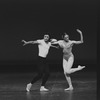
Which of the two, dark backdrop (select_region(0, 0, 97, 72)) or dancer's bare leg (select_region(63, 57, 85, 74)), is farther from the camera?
dark backdrop (select_region(0, 0, 97, 72))

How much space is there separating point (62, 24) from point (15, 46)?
257 centimetres

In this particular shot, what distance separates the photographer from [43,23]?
17938 mm

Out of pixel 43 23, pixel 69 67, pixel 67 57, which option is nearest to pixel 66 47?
pixel 67 57

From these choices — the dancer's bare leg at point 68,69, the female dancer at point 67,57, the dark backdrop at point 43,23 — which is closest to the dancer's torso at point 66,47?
the female dancer at point 67,57

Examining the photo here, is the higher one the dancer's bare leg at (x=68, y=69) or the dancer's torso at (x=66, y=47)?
the dancer's torso at (x=66, y=47)

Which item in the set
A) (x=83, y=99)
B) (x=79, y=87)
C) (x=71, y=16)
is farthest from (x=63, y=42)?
(x=71, y=16)

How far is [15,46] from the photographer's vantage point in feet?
59.9

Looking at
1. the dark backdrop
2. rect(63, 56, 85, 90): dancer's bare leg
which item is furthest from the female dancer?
the dark backdrop

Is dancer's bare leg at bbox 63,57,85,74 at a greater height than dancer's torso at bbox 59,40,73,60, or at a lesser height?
lesser

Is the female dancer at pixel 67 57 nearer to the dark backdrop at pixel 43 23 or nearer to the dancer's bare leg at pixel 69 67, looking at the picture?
the dancer's bare leg at pixel 69 67

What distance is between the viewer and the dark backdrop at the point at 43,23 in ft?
58.3

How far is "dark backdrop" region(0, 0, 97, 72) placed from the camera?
58.3ft

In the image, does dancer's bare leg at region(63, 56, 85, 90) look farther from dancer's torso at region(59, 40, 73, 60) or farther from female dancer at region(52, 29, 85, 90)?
dancer's torso at region(59, 40, 73, 60)

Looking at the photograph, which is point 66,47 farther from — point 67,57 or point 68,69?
point 68,69
